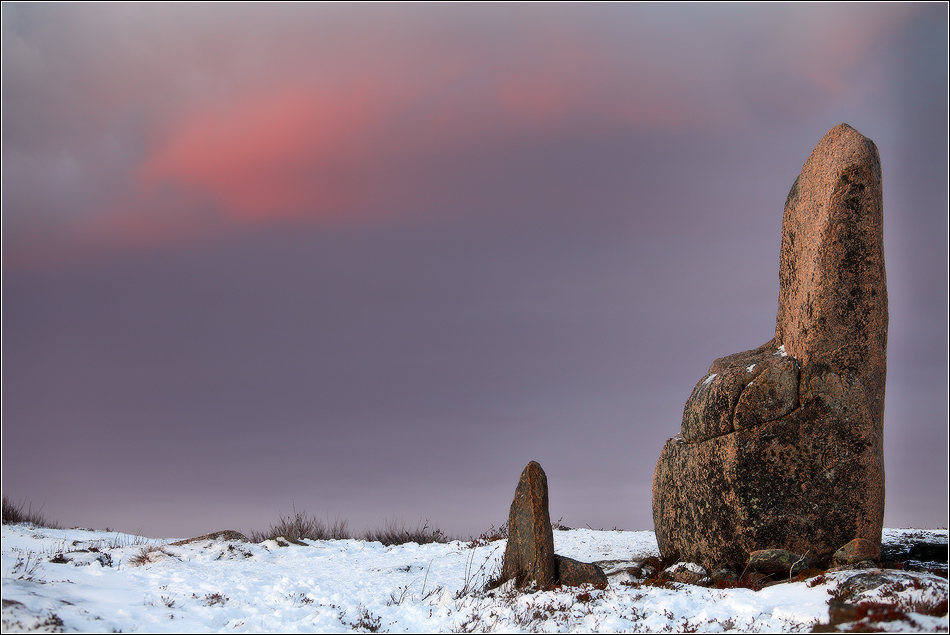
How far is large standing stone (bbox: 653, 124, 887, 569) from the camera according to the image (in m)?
11.8

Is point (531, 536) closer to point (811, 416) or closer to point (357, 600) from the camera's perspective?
point (357, 600)

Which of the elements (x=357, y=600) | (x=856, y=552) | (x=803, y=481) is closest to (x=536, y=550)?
(x=357, y=600)

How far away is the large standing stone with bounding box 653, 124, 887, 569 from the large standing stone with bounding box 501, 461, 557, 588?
247 centimetres

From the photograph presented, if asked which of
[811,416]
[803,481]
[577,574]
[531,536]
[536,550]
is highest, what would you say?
[811,416]

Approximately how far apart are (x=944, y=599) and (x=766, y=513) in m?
3.35

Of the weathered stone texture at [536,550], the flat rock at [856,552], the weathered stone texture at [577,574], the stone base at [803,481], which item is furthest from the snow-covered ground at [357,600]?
the stone base at [803,481]

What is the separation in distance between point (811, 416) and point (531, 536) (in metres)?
4.69

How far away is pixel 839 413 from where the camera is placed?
39.0 feet

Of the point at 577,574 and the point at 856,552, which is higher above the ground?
the point at 856,552

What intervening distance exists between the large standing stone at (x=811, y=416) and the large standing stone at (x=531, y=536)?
2473 millimetres

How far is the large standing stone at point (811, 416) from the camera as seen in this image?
1177 centimetres

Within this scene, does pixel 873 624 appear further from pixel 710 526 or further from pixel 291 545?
pixel 291 545

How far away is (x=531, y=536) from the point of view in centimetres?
1201

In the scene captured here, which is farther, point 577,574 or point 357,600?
point 577,574
